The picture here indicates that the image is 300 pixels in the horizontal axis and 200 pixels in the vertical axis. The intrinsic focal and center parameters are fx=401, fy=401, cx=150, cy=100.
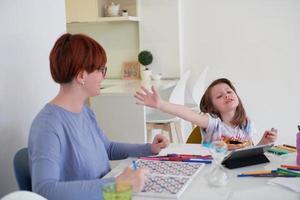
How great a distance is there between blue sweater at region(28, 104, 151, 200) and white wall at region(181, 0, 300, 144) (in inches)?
105

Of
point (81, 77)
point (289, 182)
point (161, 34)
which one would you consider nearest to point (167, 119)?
point (161, 34)

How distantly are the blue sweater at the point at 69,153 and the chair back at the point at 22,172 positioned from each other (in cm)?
7

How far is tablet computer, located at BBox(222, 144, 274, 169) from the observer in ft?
4.96

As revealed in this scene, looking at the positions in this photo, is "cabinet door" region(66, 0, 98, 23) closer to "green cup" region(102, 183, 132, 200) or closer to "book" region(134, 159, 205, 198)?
"book" region(134, 159, 205, 198)

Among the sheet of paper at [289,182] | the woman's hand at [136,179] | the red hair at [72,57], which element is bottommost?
the sheet of paper at [289,182]

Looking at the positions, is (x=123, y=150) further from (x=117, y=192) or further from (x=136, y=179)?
(x=117, y=192)

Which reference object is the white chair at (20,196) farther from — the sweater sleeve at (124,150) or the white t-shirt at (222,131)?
the white t-shirt at (222,131)

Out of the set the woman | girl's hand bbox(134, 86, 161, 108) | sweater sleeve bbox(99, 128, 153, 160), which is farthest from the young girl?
the woman

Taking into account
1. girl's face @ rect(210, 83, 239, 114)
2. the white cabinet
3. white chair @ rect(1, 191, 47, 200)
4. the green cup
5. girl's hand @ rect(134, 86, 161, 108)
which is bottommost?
white chair @ rect(1, 191, 47, 200)

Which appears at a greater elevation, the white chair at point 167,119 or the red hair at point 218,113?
the red hair at point 218,113

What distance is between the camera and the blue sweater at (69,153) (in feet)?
4.01

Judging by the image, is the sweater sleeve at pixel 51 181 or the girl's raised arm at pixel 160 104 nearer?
the sweater sleeve at pixel 51 181

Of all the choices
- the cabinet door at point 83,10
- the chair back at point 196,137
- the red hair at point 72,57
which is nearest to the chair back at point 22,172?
the red hair at point 72,57

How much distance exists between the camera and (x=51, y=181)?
1221 mm
